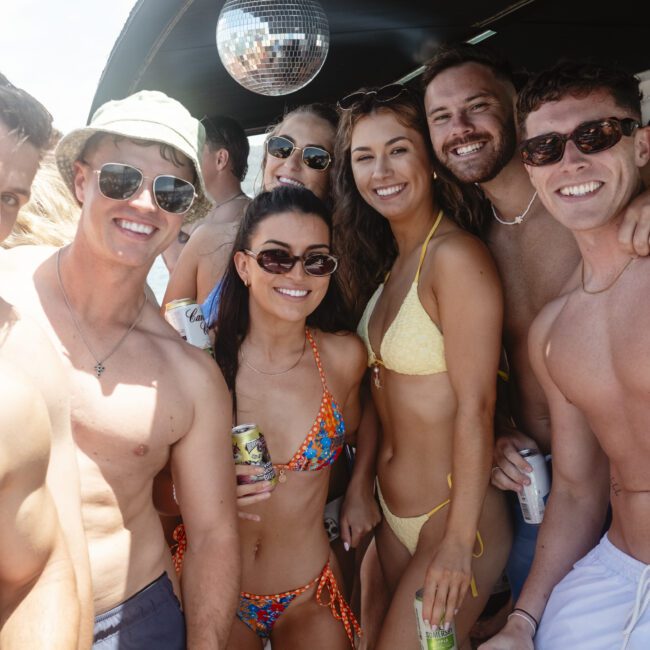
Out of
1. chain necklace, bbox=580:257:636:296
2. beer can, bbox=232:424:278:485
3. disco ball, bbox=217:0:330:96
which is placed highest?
disco ball, bbox=217:0:330:96

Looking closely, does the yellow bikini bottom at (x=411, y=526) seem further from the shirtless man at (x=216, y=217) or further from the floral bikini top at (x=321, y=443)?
the shirtless man at (x=216, y=217)

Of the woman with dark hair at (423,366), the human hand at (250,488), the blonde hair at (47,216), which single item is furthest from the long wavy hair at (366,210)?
the blonde hair at (47,216)

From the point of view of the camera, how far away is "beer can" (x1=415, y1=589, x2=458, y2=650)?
2.42m

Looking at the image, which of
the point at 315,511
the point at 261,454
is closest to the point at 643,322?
the point at 261,454

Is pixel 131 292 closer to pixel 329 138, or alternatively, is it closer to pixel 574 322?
pixel 574 322

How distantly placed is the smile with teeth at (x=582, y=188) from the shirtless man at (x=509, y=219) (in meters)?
0.52

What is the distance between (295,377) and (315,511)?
536 mm

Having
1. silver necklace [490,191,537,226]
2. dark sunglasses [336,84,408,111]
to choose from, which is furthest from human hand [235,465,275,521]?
dark sunglasses [336,84,408,111]

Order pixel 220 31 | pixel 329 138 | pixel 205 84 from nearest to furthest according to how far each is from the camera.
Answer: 1. pixel 220 31
2. pixel 329 138
3. pixel 205 84

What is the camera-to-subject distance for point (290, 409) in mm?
2791

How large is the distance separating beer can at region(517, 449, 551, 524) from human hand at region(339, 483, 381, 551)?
2.29ft

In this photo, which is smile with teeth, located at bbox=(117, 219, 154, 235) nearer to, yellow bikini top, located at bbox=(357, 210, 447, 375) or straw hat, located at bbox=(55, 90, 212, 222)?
straw hat, located at bbox=(55, 90, 212, 222)

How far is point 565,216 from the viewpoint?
7.55ft

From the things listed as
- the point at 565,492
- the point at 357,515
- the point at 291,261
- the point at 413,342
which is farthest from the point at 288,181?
the point at 565,492
